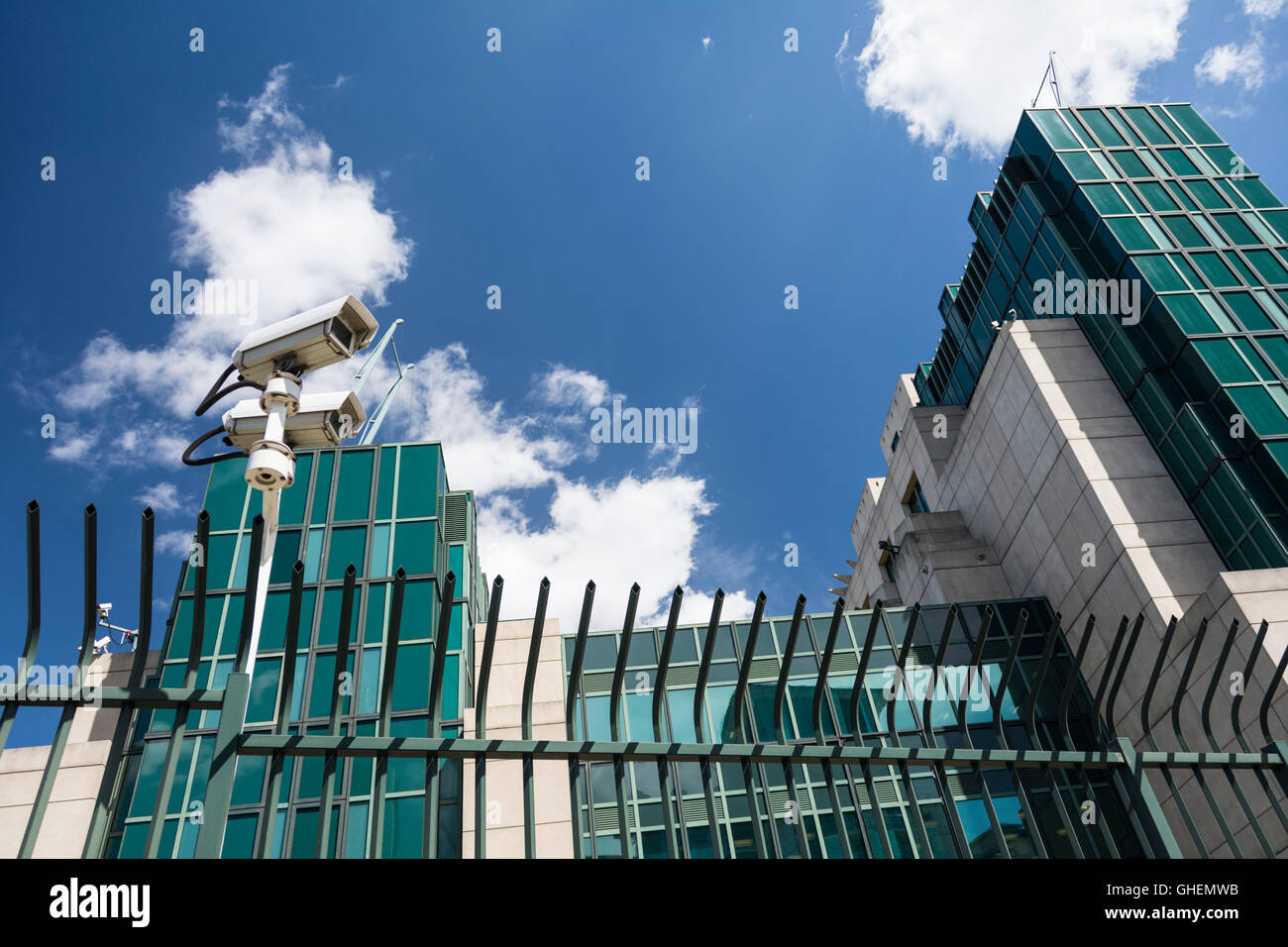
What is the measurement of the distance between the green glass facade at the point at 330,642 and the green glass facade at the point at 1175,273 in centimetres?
2097

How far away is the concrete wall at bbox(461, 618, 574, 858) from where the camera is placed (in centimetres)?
1891

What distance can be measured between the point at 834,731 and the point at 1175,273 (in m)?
19.1

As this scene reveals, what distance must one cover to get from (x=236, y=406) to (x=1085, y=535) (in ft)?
78.2

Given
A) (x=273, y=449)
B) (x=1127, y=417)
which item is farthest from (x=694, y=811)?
(x=1127, y=417)

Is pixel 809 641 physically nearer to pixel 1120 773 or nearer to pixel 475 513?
pixel 475 513

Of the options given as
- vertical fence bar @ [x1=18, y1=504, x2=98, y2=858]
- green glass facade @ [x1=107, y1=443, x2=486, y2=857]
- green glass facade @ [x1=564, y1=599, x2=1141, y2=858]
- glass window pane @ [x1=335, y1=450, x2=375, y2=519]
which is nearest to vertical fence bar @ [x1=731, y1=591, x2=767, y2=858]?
vertical fence bar @ [x1=18, y1=504, x2=98, y2=858]

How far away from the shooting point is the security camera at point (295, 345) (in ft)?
22.6

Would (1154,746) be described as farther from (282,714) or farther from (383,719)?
(282,714)

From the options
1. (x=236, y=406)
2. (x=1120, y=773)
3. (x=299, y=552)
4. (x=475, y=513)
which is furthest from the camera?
(x=475, y=513)

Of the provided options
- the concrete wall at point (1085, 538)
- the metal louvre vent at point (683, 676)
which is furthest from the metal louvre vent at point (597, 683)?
the concrete wall at point (1085, 538)

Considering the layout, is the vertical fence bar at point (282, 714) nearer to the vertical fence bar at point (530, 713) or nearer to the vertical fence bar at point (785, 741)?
the vertical fence bar at point (530, 713)
